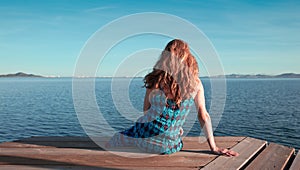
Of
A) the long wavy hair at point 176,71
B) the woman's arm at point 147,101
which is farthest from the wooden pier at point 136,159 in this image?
the long wavy hair at point 176,71

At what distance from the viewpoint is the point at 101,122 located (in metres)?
21.2

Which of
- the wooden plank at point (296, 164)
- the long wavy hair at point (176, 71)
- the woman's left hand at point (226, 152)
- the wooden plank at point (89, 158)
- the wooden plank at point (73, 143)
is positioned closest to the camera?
the long wavy hair at point (176, 71)

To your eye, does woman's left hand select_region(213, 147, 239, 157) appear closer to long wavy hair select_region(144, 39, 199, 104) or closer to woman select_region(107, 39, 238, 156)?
woman select_region(107, 39, 238, 156)

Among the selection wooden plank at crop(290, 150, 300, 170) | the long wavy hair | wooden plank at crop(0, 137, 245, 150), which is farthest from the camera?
wooden plank at crop(0, 137, 245, 150)

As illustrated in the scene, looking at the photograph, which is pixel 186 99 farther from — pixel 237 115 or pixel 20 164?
pixel 237 115

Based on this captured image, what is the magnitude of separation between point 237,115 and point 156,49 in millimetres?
23225

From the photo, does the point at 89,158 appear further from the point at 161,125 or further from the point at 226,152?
the point at 226,152

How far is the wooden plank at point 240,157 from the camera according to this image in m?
3.92

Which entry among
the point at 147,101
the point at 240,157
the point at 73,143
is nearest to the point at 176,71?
the point at 147,101

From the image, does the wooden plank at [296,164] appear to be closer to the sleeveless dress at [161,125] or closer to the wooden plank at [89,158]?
the wooden plank at [89,158]

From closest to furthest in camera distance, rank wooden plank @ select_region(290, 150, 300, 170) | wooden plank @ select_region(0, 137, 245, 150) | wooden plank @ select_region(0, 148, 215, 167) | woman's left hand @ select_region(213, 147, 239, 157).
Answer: wooden plank @ select_region(0, 148, 215, 167), wooden plank @ select_region(290, 150, 300, 170), woman's left hand @ select_region(213, 147, 239, 157), wooden plank @ select_region(0, 137, 245, 150)

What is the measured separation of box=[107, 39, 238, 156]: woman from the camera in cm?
392

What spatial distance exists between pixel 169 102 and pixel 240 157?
132 centimetres

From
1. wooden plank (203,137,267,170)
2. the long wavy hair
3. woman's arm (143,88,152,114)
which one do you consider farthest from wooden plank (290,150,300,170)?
woman's arm (143,88,152,114)
